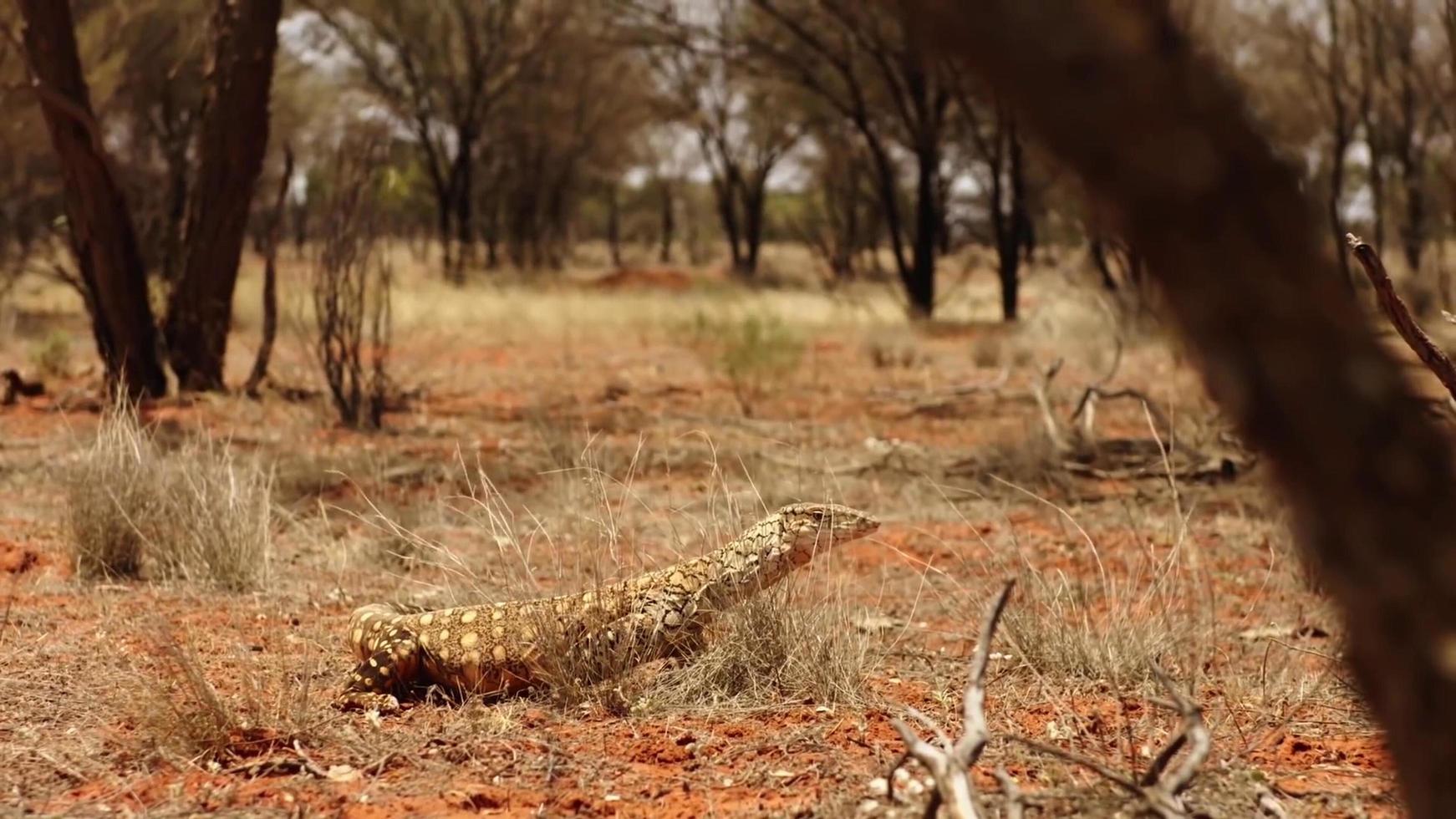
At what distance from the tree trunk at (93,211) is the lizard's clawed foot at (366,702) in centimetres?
582

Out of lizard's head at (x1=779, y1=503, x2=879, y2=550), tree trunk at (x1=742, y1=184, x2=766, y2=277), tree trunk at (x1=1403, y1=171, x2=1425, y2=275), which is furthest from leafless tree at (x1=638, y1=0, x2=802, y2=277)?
lizard's head at (x1=779, y1=503, x2=879, y2=550)

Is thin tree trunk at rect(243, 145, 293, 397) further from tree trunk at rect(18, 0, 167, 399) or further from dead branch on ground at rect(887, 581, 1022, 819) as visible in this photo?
dead branch on ground at rect(887, 581, 1022, 819)

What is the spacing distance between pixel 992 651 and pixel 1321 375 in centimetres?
322

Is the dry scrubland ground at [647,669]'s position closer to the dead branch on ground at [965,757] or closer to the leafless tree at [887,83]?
the dead branch on ground at [965,757]

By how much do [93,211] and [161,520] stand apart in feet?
16.3

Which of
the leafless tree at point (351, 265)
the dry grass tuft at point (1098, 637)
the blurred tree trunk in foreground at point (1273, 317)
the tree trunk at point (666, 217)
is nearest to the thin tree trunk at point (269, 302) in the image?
the leafless tree at point (351, 265)

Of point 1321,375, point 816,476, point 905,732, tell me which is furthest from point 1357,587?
point 816,476

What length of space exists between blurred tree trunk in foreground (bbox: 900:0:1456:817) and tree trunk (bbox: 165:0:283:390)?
974cm

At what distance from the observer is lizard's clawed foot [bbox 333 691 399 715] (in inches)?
148

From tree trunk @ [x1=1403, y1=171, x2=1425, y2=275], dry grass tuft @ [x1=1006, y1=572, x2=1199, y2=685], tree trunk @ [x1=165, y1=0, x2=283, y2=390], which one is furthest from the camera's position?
tree trunk @ [x1=1403, y1=171, x2=1425, y2=275]

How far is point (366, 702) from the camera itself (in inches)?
149

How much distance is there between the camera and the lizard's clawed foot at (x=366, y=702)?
375 cm

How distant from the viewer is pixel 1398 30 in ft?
69.2

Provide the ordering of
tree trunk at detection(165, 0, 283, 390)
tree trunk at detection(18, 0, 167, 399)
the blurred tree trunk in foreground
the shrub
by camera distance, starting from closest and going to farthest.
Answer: the blurred tree trunk in foreground < tree trunk at detection(18, 0, 167, 399) < tree trunk at detection(165, 0, 283, 390) < the shrub
